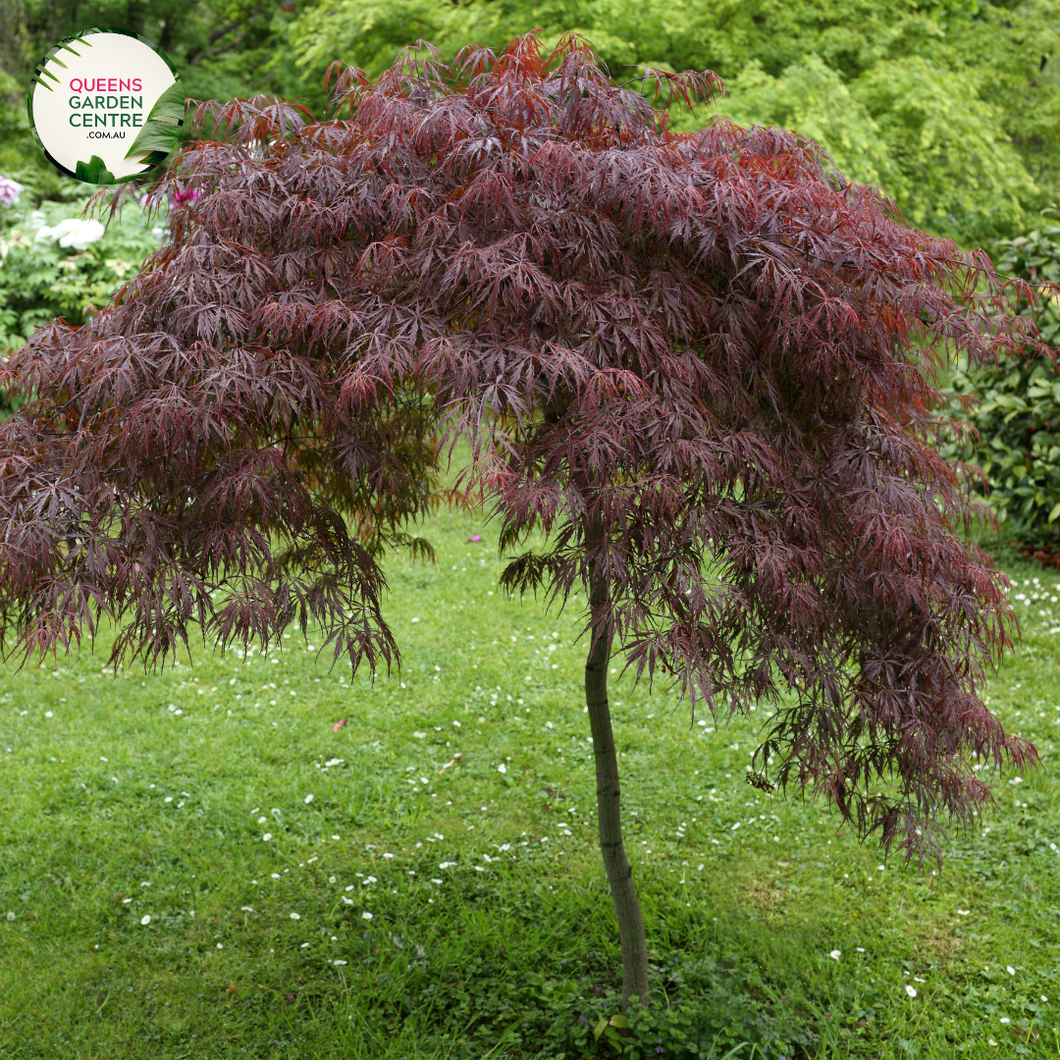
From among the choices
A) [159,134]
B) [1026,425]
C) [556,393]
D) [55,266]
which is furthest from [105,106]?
[1026,425]

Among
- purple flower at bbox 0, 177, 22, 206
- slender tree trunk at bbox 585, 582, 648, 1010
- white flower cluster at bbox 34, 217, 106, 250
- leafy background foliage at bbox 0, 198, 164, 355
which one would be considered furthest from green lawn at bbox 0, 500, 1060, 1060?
purple flower at bbox 0, 177, 22, 206

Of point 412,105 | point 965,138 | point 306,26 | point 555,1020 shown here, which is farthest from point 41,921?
point 306,26

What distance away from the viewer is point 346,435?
93.5 inches

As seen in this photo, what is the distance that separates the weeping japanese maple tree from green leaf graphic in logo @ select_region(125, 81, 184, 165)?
6.42ft

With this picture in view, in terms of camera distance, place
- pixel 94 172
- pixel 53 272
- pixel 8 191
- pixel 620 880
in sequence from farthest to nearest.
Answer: pixel 8 191
pixel 53 272
pixel 94 172
pixel 620 880

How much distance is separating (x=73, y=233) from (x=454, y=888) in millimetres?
7346

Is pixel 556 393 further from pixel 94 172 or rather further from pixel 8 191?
pixel 8 191

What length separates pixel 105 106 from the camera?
4531 mm

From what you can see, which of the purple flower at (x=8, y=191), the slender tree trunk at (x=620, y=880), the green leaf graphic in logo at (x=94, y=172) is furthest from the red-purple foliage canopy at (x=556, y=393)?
the purple flower at (x=8, y=191)

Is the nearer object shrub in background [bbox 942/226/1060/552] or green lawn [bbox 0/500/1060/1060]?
green lawn [bbox 0/500/1060/1060]

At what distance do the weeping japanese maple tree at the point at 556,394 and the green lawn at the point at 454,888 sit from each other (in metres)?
1.18

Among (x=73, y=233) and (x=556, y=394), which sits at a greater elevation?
(x=73, y=233)

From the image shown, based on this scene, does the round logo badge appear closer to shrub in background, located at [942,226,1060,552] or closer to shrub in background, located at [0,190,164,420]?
shrub in background, located at [0,190,164,420]

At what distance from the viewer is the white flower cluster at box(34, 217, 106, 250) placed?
29.0ft
